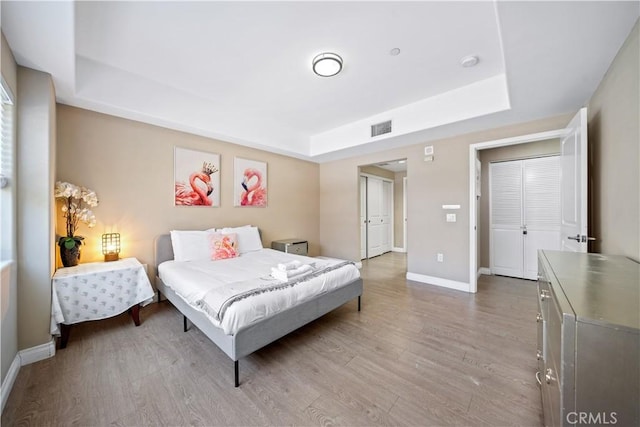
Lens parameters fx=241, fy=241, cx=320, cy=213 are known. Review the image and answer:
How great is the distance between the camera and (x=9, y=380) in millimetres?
1635

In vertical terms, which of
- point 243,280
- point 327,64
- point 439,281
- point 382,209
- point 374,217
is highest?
point 327,64

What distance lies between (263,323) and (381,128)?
129 inches

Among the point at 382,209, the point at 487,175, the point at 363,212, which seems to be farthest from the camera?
the point at 382,209

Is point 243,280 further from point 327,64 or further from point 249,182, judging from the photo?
point 249,182

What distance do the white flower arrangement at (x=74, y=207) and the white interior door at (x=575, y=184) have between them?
4.65 meters

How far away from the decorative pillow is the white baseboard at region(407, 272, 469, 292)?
9.53ft

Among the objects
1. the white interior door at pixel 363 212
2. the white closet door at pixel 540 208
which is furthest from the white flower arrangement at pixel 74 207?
the white closet door at pixel 540 208

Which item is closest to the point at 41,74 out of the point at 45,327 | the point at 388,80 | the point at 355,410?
the point at 45,327

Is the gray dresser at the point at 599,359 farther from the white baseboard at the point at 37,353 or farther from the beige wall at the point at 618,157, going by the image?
the white baseboard at the point at 37,353

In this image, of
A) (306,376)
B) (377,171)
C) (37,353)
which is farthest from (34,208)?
(377,171)

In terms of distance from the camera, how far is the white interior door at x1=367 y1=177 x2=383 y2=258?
20.1 ft

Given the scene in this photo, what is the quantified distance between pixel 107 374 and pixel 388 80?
3767 millimetres

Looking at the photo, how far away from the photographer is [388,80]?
9.20 feet

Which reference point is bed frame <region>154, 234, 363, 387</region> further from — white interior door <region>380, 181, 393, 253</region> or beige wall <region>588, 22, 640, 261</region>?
white interior door <region>380, 181, 393, 253</region>
